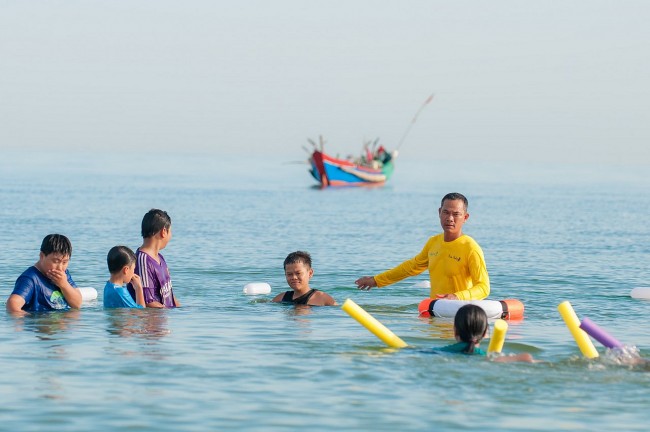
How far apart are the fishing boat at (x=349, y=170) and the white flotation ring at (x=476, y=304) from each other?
87.8 metres

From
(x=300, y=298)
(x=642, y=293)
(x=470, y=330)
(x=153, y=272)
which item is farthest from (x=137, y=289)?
(x=642, y=293)

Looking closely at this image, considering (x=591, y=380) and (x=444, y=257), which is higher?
(x=444, y=257)

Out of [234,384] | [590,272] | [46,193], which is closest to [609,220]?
[590,272]

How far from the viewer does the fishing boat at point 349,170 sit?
103 m

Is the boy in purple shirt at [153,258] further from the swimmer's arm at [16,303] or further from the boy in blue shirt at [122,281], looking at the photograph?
the swimmer's arm at [16,303]

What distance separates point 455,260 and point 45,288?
510 centimetres

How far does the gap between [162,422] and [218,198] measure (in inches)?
2533

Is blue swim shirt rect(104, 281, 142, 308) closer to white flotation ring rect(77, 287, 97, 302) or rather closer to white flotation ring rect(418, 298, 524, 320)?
white flotation ring rect(77, 287, 97, 302)

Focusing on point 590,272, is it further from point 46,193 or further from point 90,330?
point 46,193

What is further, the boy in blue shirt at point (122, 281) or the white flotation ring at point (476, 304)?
the white flotation ring at point (476, 304)

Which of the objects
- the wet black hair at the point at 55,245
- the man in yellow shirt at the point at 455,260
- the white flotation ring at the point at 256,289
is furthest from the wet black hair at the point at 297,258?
the white flotation ring at the point at 256,289

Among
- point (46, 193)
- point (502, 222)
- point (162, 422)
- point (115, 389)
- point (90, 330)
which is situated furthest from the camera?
point (46, 193)

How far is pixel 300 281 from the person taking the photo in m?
14.7

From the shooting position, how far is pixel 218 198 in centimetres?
7275
